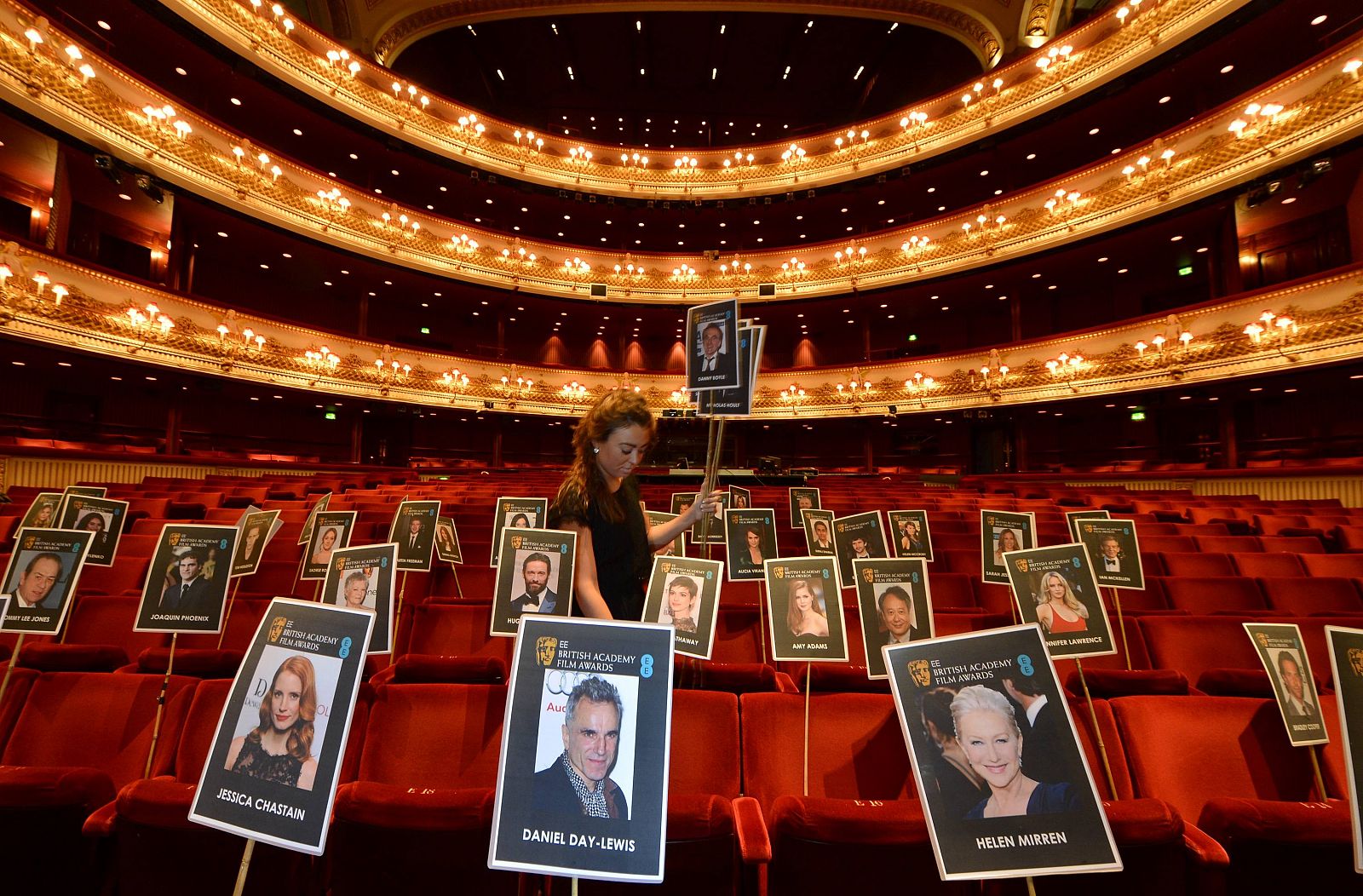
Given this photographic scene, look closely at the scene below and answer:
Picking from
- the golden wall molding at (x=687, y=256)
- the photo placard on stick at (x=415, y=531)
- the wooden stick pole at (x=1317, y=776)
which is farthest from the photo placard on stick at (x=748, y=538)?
the golden wall molding at (x=687, y=256)

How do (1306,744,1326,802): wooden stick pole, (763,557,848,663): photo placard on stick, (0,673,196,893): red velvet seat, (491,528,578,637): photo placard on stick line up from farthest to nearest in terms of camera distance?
(491,528,578,637): photo placard on stick, (763,557,848,663): photo placard on stick, (0,673,196,893): red velvet seat, (1306,744,1326,802): wooden stick pole

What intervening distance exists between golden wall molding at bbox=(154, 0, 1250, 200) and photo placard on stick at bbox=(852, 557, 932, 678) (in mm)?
14581

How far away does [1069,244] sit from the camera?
12.7 m

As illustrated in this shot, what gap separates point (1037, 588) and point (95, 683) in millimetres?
3545

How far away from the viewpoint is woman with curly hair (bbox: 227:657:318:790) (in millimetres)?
1048

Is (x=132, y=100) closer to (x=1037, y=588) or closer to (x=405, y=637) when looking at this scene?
(x=405, y=637)

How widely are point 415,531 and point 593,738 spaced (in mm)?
3063

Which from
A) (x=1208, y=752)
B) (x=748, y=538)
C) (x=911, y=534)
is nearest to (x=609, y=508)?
(x=748, y=538)

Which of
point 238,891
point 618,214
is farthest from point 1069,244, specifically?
point 238,891

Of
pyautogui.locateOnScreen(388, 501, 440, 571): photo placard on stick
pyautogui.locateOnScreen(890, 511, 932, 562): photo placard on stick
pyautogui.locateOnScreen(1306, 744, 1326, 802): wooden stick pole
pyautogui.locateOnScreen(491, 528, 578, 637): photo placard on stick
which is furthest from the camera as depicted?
pyautogui.locateOnScreen(890, 511, 932, 562): photo placard on stick

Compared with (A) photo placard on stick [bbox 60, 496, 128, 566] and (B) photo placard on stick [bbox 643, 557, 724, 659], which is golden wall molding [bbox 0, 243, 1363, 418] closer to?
(A) photo placard on stick [bbox 60, 496, 128, 566]

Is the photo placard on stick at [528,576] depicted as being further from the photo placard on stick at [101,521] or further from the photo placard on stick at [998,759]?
the photo placard on stick at [101,521]

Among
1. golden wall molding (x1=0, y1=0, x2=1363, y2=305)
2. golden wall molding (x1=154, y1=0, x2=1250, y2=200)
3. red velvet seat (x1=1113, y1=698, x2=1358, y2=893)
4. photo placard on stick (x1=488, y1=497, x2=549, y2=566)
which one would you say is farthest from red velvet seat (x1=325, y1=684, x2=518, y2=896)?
golden wall molding (x1=154, y1=0, x2=1250, y2=200)

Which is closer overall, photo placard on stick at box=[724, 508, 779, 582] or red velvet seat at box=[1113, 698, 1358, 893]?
red velvet seat at box=[1113, 698, 1358, 893]
